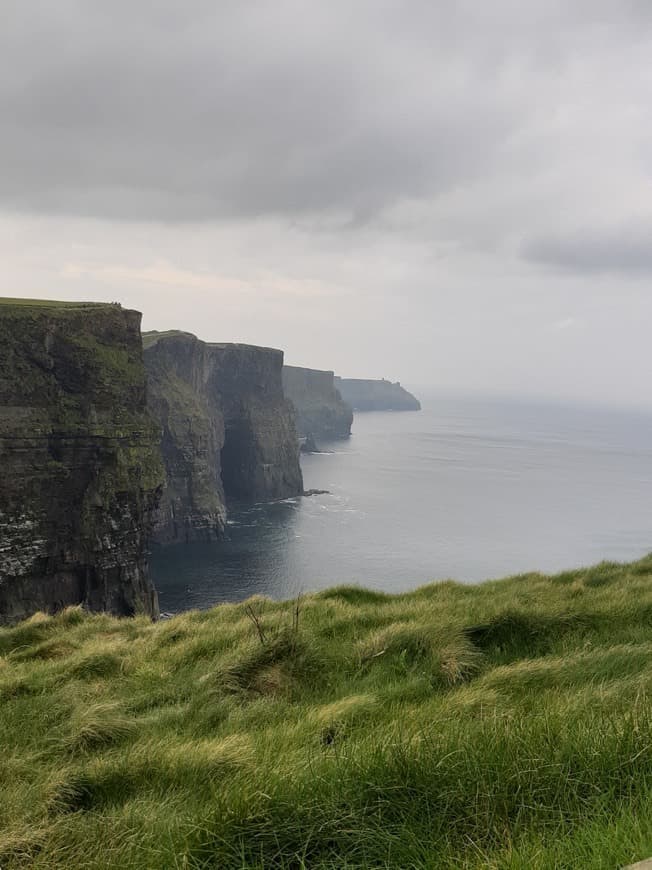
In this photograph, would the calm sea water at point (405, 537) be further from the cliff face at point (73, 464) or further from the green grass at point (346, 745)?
the green grass at point (346, 745)

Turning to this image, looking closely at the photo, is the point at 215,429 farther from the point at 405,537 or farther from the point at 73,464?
the point at 73,464

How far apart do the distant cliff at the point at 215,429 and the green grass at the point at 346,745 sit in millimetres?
112587

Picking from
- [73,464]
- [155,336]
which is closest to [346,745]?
[73,464]

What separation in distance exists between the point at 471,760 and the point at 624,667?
4342 millimetres

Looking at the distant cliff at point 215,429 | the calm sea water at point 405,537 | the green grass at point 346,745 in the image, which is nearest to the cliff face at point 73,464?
the calm sea water at point 405,537

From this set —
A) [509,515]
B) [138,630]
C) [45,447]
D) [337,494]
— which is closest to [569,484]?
[509,515]

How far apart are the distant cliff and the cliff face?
4561 centimetres

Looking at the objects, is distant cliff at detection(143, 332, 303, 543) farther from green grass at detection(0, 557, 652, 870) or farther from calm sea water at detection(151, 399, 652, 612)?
green grass at detection(0, 557, 652, 870)

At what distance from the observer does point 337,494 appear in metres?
162

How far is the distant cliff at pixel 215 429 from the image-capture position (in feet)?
398

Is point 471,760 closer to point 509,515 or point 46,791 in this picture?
point 46,791

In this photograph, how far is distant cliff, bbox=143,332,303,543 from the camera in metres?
121

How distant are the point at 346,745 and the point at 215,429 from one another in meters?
159

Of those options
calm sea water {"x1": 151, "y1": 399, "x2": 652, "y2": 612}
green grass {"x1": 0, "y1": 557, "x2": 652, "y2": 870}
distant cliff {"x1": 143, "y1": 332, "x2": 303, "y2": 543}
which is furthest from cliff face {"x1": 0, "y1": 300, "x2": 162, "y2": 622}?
green grass {"x1": 0, "y1": 557, "x2": 652, "y2": 870}
